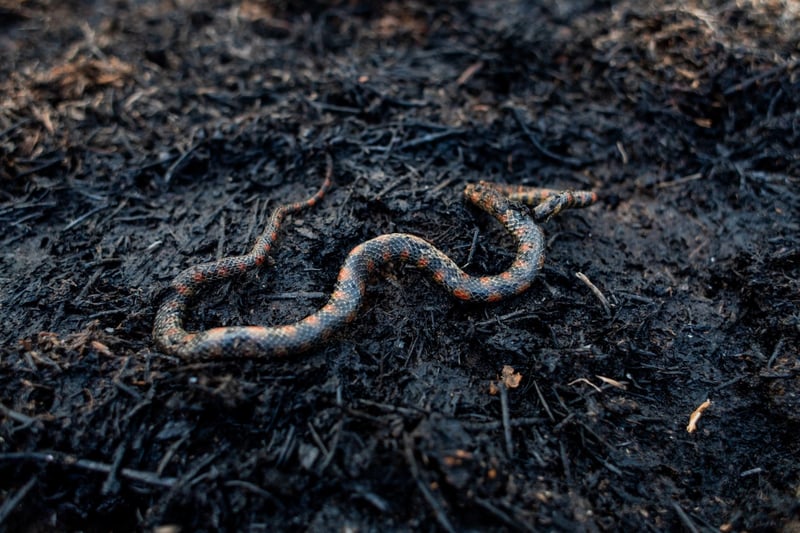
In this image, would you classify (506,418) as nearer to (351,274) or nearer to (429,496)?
(429,496)

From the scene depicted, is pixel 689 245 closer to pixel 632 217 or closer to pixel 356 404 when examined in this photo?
pixel 632 217

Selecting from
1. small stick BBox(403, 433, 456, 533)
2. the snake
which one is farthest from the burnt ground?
the snake

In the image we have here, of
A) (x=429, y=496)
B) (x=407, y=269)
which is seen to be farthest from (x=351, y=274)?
(x=429, y=496)

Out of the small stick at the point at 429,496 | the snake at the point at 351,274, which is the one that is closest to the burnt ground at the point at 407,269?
the small stick at the point at 429,496

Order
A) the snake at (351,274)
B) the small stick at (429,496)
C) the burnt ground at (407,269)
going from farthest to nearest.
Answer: the snake at (351,274)
the burnt ground at (407,269)
the small stick at (429,496)

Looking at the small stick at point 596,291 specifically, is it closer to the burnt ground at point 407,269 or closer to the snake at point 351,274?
the burnt ground at point 407,269

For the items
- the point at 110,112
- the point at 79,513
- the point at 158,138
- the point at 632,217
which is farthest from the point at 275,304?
the point at 632,217
